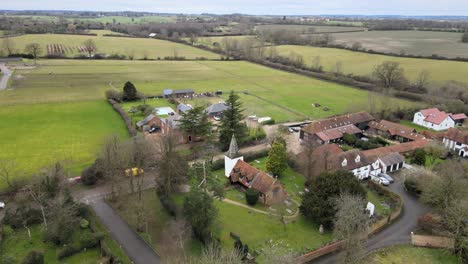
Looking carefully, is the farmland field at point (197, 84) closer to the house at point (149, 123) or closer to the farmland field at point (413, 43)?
the house at point (149, 123)

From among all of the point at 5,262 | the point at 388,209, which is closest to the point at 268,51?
the point at 388,209

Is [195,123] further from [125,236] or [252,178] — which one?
[125,236]

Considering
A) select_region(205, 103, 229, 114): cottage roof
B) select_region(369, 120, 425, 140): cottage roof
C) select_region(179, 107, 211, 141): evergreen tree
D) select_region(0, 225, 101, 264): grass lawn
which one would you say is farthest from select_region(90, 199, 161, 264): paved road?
select_region(369, 120, 425, 140): cottage roof

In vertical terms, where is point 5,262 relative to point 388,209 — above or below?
above

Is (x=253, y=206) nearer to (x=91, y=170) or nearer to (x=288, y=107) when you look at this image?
(x=91, y=170)

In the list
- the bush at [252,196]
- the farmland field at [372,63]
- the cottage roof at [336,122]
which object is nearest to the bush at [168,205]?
the bush at [252,196]

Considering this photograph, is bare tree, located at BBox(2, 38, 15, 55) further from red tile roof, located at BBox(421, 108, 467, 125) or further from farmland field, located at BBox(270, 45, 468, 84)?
red tile roof, located at BBox(421, 108, 467, 125)
